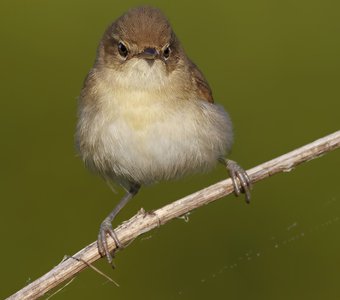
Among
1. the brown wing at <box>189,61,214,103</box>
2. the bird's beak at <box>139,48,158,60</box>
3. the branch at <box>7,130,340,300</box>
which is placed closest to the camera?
the branch at <box>7,130,340,300</box>

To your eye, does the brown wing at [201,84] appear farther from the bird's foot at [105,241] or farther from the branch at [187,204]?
the bird's foot at [105,241]

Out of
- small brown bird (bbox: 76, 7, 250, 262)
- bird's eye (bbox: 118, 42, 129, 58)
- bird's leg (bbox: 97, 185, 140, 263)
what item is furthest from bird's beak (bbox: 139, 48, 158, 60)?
bird's leg (bbox: 97, 185, 140, 263)

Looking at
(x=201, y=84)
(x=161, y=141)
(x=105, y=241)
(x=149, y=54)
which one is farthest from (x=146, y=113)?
(x=105, y=241)

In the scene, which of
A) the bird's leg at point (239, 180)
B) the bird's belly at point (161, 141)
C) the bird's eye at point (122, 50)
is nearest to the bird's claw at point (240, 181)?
the bird's leg at point (239, 180)

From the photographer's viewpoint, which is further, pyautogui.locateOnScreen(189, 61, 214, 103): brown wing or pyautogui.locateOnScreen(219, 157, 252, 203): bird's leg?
pyautogui.locateOnScreen(189, 61, 214, 103): brown wing

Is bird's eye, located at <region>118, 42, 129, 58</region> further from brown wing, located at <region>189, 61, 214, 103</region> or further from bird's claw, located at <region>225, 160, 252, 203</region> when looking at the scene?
bird's claw, located at <region>225, 160, 252, 203</region>

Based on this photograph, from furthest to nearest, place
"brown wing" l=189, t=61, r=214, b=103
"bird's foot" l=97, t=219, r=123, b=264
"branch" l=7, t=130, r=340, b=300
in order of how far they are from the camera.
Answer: "brown wing" l=189, t=61, r=214, b=103 → "bird's foot" l=97, t=219, r=123, b=264 → "branch" l=7, t=130, r=340, b=300

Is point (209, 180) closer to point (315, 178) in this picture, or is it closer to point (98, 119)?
point (315, 178)

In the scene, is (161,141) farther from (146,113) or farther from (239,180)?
(239,180)

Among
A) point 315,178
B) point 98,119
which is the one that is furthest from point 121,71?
point 315,178
